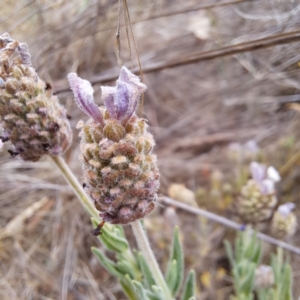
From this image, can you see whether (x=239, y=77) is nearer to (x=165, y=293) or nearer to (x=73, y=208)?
(x=73, y=208)

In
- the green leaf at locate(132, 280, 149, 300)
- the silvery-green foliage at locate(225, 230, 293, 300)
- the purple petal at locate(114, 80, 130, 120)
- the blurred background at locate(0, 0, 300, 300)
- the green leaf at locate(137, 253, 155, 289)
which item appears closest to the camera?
the purple petal at locate(114, 80, 130, 120)

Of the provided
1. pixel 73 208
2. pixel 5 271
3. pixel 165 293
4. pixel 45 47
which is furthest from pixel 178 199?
pixel 45 47

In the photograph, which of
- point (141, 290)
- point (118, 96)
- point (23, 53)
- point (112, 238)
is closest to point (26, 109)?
point (23, 53)

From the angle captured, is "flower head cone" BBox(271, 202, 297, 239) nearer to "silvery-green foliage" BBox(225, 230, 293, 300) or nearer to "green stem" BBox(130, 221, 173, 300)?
"silvery-green foliage" BBox(225, 230, 293, 300)

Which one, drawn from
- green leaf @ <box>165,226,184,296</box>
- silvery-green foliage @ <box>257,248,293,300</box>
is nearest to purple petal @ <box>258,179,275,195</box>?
silvery-green foliage @ <box>257,248,293,300</box>

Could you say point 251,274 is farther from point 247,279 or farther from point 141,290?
point 141,290

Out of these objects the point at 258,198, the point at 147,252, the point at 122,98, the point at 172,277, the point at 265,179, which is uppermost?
the point at 122,98

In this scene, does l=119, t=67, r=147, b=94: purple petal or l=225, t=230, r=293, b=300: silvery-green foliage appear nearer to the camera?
l=119, t=67, r=147, b=94: purple petal
